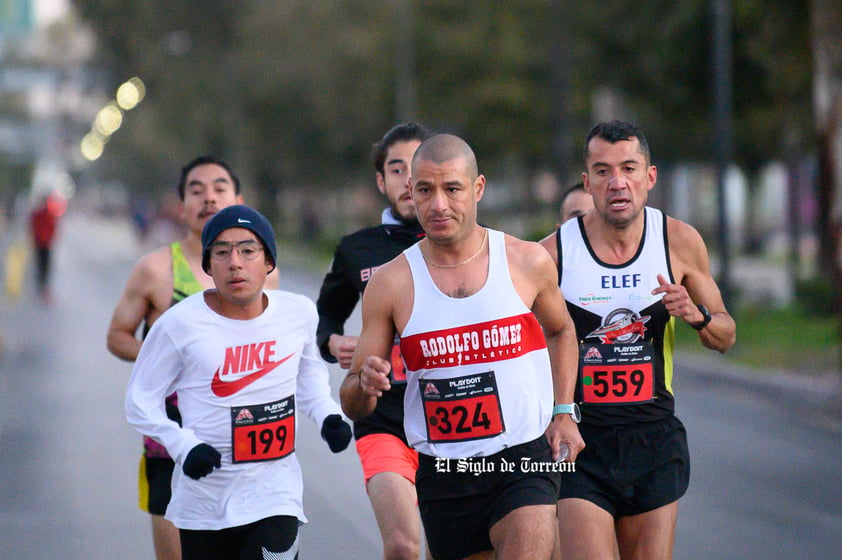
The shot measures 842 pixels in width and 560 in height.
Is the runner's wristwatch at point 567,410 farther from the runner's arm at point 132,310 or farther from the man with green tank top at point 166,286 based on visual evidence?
the runner's arm at point 132,310

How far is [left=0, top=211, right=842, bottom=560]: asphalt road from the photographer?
7.88 metres

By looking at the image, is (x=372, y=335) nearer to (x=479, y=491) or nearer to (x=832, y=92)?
(x=479, y=491)

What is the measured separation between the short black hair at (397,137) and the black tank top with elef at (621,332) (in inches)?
44.9

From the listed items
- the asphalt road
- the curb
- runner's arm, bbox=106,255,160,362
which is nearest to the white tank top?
runner's arm, bbox=106,255,160,362

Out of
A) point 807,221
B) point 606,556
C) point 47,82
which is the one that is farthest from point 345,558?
point 47,82

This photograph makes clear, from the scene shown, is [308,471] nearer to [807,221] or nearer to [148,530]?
[148,530]

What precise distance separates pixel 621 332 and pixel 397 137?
145cm

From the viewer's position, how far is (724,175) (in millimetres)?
18125

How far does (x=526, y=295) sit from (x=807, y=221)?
176 ft

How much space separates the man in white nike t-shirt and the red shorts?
76cm

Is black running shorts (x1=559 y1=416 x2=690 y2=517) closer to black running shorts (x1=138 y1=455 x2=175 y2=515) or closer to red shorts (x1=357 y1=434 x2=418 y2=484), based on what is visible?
red shorts (x1=357 y1=434 x2=418 y2=484)

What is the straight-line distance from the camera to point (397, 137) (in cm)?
606

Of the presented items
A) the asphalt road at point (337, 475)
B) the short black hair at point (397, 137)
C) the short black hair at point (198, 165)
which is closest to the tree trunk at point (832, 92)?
the asphalt road at point (337, 475)

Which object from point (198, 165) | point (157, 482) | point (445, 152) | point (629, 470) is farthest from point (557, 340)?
point (198, 165)
